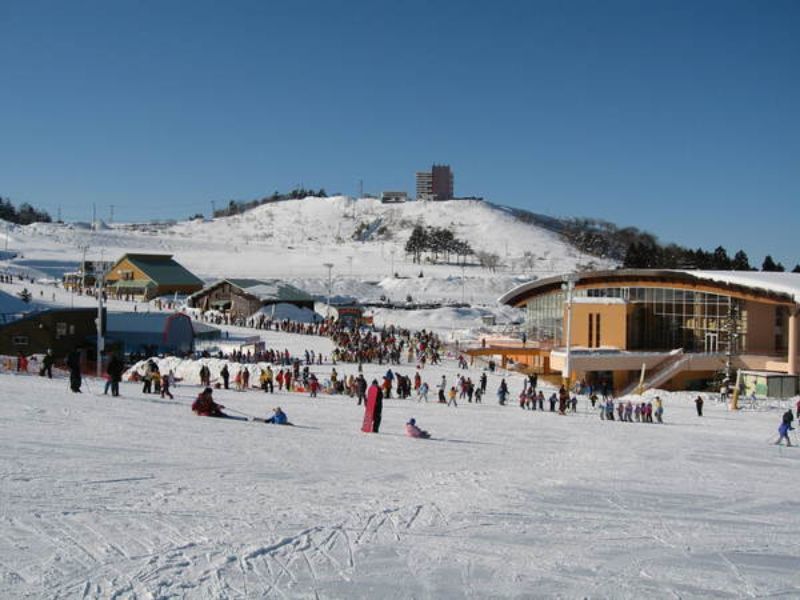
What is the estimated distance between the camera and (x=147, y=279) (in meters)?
56.2

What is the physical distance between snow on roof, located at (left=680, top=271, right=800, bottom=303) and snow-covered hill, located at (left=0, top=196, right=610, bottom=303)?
34.2 m

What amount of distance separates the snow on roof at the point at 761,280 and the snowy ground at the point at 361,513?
19362mm

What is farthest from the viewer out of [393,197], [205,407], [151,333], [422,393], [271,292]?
[393,197]

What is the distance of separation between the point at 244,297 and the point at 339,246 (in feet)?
245

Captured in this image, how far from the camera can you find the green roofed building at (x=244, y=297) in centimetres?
4591

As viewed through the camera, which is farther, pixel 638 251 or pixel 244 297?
pixel 638 251

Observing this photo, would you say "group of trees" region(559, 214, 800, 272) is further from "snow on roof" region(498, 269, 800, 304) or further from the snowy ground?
the snowy ground

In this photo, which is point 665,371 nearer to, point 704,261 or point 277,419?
point 277,419

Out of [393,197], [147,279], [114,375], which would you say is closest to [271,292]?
[147,279]


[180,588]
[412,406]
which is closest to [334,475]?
[180,588]

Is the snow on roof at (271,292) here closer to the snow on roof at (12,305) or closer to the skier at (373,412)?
the snow on roof at (12,305)

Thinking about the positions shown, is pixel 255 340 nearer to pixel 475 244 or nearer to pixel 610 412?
pixel 610 412

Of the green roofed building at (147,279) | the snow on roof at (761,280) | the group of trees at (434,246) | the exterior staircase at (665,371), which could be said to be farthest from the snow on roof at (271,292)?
the group of trees at (434,246)

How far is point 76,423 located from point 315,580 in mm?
7075
